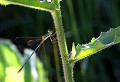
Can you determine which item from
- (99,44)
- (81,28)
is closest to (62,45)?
(99,44)

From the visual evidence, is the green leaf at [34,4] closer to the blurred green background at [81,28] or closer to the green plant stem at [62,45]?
the green plant stem at [62,45]

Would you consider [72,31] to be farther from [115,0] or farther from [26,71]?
→ [26,71]

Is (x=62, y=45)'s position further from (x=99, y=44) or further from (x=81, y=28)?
(x=81, y=28)

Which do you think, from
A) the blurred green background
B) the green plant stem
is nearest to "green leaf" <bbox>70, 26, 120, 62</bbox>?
the green plant stem

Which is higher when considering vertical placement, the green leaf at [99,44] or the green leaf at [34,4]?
the green leaf at [34,4]

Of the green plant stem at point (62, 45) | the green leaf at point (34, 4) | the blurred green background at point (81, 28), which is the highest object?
the blurred green background at point (81, 28)

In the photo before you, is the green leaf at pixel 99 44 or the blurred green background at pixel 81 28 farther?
the blurred green background at pixel 81 28

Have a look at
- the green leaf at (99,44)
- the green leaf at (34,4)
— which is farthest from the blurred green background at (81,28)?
the green leaf at (34,4)
